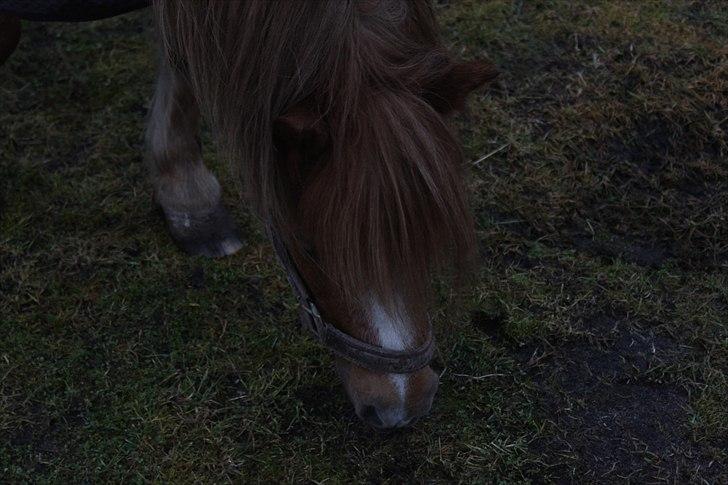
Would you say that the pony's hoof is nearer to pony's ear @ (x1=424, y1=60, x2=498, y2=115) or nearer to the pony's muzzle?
the pony's muzzle

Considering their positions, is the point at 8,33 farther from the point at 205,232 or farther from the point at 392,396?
the point at 392,396

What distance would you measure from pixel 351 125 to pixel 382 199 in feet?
0.53

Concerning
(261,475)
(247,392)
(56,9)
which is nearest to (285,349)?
(247,392)

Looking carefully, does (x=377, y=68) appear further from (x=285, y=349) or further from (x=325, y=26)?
(x=285, y=349)

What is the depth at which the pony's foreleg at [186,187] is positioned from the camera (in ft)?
9.34

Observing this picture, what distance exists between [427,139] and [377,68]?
0.61 ft

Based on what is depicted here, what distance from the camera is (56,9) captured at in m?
2.16

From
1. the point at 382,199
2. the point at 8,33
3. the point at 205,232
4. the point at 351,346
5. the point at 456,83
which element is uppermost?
the point at 456,83

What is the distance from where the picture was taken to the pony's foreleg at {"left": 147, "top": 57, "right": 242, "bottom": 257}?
285 centimetres

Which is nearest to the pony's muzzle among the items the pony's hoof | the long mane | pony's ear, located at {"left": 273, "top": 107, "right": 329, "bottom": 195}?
the long mane

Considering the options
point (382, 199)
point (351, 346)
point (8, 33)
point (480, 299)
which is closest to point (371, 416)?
point (351, 346)

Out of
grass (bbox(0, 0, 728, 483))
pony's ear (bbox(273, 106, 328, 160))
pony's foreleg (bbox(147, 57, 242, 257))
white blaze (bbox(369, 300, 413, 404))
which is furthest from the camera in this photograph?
pony's foreleg (bbox(147, 57, 242, 257))

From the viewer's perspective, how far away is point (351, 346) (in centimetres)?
187

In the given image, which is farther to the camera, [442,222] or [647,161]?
[647,161]
